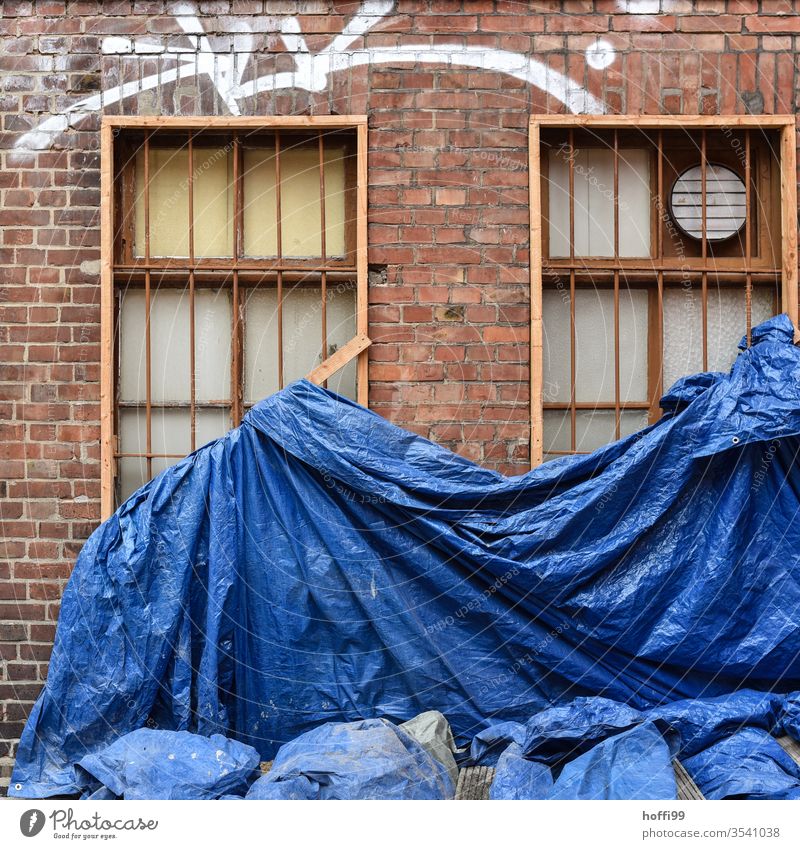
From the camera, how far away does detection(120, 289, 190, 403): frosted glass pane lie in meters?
4.32

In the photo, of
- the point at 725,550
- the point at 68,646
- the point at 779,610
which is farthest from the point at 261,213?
the point at 779,610

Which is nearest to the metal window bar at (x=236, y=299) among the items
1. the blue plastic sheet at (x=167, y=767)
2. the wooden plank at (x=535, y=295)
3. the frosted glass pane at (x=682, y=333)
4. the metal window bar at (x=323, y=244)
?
the metal window bar at (x=323, y=244)

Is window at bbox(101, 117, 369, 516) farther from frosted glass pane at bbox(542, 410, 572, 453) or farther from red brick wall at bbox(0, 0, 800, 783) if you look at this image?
frosted glass pane at bbox(542, 410, 572, 453)

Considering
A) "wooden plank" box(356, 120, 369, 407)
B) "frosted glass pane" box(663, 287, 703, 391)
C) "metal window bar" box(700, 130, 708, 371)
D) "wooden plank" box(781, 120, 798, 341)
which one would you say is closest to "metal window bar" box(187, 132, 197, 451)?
"wooden plank" box(356, 120, 369, 407)

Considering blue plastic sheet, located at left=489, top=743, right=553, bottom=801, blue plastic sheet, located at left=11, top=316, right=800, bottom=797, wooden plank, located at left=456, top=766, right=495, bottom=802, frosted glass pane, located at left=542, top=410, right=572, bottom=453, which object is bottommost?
wooden plank, located at left=456, top=766, right=495, bottom=802

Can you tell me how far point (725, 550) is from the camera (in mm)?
3557

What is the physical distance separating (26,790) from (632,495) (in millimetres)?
2674

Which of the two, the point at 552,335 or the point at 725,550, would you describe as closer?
the point at 725,550

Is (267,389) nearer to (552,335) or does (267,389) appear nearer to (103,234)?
(103,234)

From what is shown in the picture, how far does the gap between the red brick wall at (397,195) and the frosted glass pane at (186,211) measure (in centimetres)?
21

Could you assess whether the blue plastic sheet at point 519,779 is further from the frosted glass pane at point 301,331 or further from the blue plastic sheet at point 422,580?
the frosted glass pane at point 301,331

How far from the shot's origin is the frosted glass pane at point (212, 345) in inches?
170

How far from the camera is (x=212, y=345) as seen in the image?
4.32 metres

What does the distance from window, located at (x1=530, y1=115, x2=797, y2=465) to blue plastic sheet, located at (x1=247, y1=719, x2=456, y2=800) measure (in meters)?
1.59
